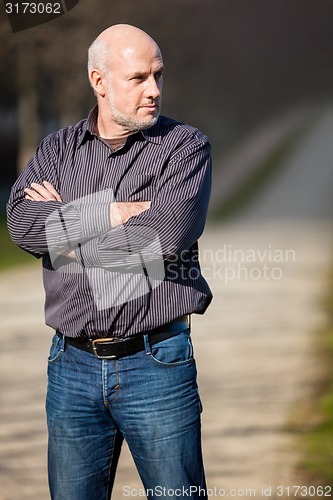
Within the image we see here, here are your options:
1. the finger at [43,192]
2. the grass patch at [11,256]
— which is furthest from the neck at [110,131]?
the grass patch at [11,256]

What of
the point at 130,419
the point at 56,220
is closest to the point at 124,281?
the point at 56,220

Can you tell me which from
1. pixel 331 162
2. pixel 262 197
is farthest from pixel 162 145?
pixel 331 162

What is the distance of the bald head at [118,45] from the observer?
2.60m

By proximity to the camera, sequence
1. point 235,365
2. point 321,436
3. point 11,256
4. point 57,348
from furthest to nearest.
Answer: point 11,256 → point 235,365 → point 321,436 → point 57,348

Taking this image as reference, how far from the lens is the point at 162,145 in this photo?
8.79 ft

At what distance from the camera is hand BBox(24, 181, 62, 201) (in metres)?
2.71

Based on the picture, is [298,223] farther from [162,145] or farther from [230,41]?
[230,41]

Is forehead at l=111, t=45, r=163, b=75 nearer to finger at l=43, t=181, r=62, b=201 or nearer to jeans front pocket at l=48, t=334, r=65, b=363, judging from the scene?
finger at l=43, t=181, r=62, b=201

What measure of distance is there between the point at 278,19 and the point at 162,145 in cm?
2817

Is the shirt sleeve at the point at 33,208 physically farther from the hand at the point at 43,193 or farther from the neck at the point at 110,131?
the neck at the point at 110,131

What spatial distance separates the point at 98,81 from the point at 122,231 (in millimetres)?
448

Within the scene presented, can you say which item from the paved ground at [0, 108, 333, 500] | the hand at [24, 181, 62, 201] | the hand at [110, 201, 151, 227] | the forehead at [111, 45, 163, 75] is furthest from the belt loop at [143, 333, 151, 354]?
the paved ground at [0, 108, 333, 500]

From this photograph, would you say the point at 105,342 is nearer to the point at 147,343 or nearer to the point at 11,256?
the point at 147,343

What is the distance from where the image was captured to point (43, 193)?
2717 millimetres
